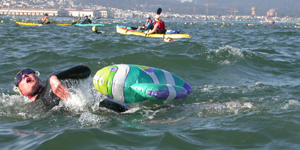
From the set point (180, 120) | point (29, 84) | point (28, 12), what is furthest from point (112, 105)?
point (28, 12)

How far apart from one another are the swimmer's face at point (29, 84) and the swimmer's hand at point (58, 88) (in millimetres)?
451

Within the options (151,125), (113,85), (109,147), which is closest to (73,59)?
(113,85)

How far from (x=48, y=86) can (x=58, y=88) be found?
Answer: 22 centimetres

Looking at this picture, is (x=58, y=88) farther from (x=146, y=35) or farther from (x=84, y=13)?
(x=84, y=13)

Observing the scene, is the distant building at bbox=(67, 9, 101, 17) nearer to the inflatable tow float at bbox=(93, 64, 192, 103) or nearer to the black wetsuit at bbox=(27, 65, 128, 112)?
the inflatable tow float at bbox=(93, 64, 192, 103)

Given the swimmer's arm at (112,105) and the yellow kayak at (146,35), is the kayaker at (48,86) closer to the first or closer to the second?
the swimmer's arm at (112,105)

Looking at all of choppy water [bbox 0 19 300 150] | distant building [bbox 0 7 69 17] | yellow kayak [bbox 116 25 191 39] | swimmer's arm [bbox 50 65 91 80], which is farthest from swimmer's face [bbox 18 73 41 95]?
distant building [bbox 0 7 69 17]

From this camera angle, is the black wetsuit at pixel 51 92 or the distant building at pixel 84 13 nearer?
the black wetsuit at pixel 51 92

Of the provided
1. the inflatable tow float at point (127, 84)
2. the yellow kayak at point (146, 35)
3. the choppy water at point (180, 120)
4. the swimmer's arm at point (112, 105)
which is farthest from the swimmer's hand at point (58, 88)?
the yellow kayak at point (146, 35)

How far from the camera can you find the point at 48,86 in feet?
13.4

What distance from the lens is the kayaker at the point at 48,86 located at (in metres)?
3.97

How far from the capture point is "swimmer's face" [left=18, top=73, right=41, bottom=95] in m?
4.18

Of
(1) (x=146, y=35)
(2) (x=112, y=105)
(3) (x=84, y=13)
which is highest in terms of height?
(3) (x=84, y=13)

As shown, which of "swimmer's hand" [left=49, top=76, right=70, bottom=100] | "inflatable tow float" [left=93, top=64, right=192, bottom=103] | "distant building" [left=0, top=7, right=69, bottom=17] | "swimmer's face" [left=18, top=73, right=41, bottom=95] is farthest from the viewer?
"distant building" [left=0, top=7, right=69, bottom=17]
